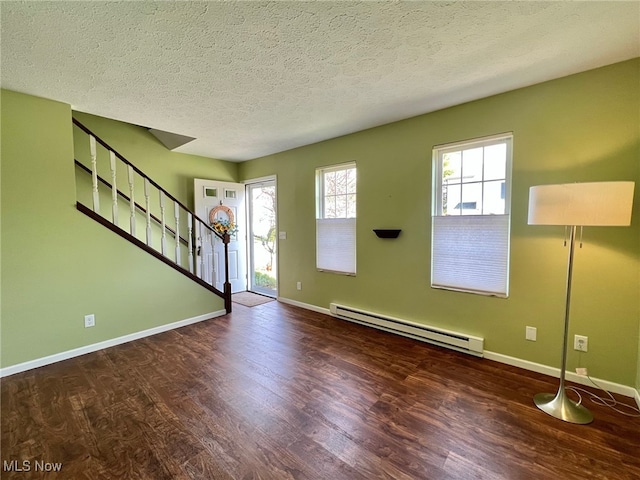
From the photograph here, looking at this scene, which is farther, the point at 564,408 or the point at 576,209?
the point at 564,408

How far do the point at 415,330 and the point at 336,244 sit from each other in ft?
4.86

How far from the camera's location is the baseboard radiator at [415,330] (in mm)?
2643

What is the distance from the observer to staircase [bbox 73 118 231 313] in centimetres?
299

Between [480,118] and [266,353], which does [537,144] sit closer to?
[480,118]

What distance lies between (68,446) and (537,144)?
3.91 metres

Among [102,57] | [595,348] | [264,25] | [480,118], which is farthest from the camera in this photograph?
[480,118]

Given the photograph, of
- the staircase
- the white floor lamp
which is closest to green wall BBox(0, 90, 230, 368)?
the staircase

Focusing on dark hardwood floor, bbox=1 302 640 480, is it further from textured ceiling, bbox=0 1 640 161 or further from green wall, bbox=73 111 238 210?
green wall, bbox=73 111 238 210

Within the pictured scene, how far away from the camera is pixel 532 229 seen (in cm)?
232

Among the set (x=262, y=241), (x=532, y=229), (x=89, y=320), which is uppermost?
(x=532, y=229)

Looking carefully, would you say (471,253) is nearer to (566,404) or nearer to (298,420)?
(566,404)

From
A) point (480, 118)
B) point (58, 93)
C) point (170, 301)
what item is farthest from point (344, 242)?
point (58, 93)

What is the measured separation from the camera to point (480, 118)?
2555mm

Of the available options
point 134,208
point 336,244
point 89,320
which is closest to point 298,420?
point 336,244
